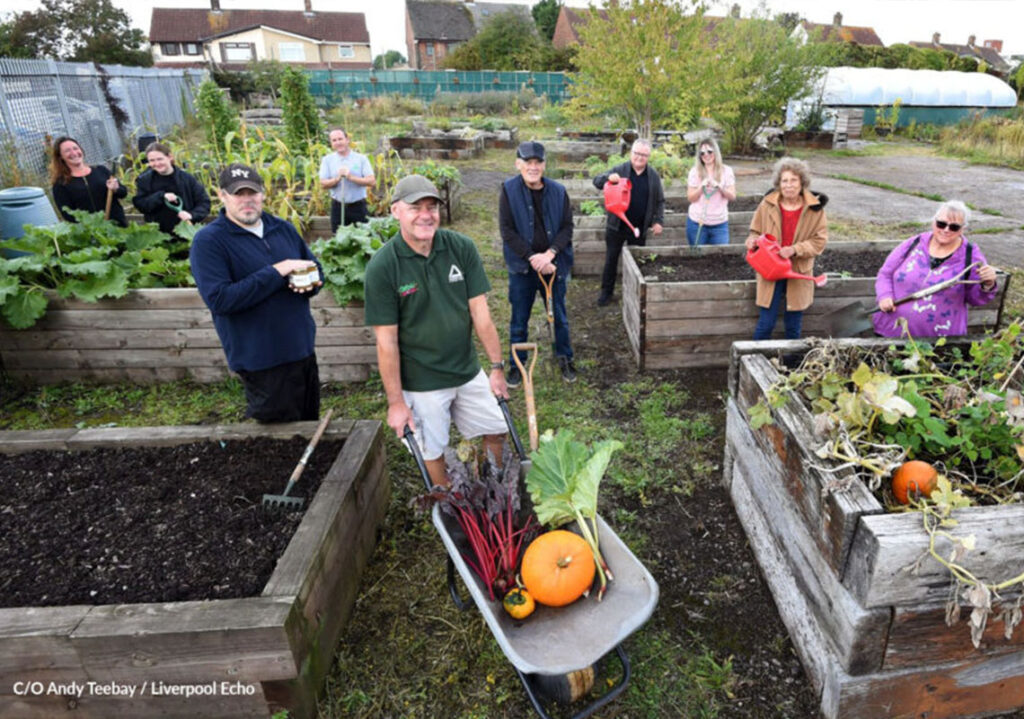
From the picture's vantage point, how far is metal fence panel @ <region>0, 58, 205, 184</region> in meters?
10.1

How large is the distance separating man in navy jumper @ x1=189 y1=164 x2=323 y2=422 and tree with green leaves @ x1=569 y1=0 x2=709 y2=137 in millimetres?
9560

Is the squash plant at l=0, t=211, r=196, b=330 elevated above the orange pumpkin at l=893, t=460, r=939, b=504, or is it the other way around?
the squash plant at l=0, t=211, r=196, b=330

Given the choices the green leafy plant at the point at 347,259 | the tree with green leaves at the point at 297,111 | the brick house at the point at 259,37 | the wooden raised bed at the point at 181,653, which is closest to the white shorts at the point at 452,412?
the wooden raised bed at the point at 181,653

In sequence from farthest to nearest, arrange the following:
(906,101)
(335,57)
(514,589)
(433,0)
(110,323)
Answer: (433,0) < (335,57) < (906,101) < (110,323) < (514,589)

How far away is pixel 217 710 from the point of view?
2.24m

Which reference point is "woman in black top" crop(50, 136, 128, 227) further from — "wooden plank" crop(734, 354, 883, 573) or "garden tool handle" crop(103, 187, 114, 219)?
"wooden plank" crop(734, 354, 883, 573)

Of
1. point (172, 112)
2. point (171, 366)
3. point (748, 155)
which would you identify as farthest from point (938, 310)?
Answer: point (172, 112)

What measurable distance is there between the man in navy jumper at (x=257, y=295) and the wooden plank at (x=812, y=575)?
8.00 ft

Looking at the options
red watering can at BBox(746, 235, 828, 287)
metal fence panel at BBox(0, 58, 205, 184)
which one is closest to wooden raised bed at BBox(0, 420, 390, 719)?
red watering can at BBox(746, 235, 828, 287)

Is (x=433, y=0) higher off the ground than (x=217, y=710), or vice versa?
(x=433, y=0)

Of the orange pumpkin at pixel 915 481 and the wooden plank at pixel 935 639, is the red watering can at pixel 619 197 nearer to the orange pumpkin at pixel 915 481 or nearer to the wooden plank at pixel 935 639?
the orange pumpkin at pixel 915 481

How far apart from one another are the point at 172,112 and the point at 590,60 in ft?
49.0

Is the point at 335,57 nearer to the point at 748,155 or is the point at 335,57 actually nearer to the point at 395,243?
the point at 748,155

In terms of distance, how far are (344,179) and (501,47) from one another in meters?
37.0
